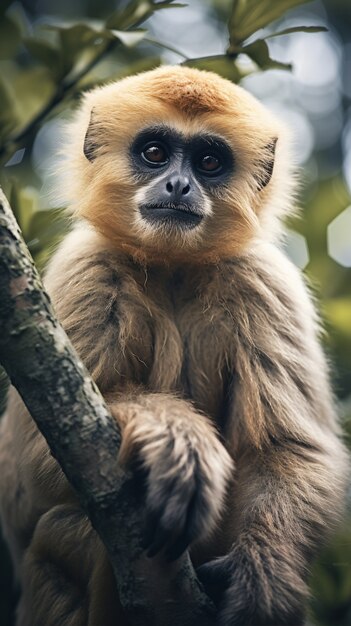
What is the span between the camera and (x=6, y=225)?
4.02 metres

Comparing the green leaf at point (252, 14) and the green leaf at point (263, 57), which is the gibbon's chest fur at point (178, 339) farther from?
the green leaf at point (252, 14)

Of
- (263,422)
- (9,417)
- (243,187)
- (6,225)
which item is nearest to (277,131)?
(243,187)

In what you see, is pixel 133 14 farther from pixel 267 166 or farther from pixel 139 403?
pixel 139 403

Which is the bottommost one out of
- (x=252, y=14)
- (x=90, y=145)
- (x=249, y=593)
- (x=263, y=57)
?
(x=249, y=593)

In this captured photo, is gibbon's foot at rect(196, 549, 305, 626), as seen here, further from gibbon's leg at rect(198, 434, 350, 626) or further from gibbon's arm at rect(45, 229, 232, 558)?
gibbon's arm at rect(45, 229, 232, 558)

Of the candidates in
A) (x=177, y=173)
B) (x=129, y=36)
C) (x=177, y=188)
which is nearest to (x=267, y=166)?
(x=177, y=173)

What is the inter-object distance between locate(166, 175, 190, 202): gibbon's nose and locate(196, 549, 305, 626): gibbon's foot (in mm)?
2675

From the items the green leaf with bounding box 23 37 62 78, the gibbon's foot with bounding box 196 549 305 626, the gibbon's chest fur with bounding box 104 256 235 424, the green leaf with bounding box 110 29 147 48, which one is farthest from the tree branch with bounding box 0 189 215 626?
the green leaf with bounding box 23 37 62 78

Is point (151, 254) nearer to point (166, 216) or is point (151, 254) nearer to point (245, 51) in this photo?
point (166, 216)

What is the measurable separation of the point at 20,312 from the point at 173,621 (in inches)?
75.8

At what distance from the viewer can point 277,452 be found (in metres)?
5.92

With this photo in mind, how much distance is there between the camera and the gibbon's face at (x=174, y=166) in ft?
21.2

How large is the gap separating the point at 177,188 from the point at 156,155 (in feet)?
1.85

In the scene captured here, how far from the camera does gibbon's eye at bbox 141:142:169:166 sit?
680 cm
